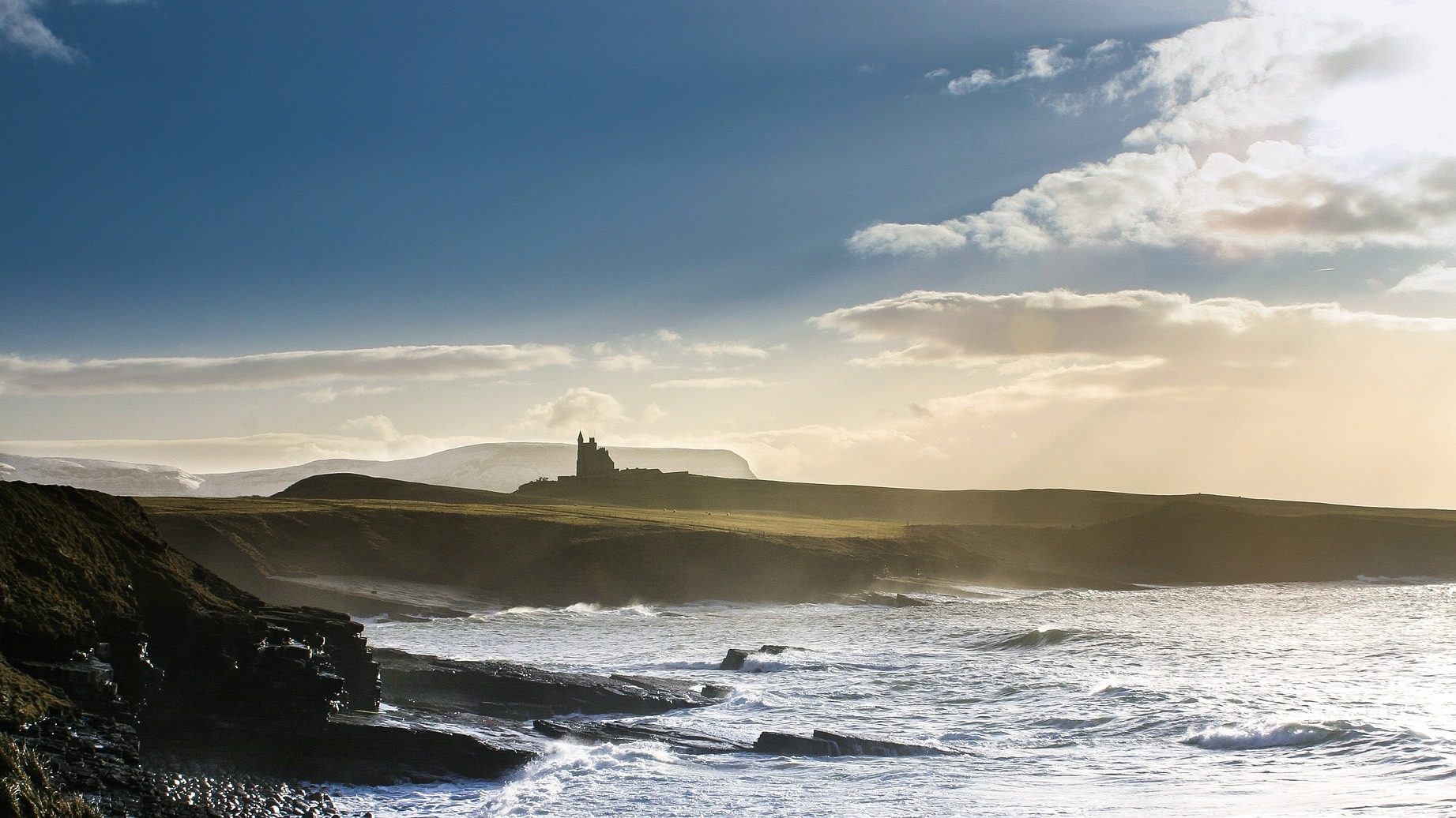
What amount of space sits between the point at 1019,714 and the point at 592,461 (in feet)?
395

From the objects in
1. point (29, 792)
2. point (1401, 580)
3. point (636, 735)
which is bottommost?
point (1401, 580)

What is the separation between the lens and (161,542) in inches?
805

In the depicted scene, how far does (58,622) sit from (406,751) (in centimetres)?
577

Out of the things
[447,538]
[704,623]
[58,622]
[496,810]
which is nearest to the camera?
[58,622]

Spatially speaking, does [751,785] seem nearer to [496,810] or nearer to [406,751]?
[496,810]

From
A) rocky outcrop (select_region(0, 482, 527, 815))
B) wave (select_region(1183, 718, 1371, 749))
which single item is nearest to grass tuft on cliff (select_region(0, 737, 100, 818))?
rocky outcrop (select_region(0, 482, 527, 815))

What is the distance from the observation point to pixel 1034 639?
40.7m

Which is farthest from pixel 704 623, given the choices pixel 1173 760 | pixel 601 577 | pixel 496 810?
pixel 496 810

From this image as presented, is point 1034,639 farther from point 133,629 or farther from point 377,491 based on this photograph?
point 377,491

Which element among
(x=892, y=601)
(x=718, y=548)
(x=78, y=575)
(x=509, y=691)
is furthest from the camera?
(x=718, y=548)

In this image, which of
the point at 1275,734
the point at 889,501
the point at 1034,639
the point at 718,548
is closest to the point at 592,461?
the point at 889,501

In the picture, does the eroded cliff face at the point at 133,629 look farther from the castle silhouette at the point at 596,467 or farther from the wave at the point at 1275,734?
the castle silhouette at the point at 596,467

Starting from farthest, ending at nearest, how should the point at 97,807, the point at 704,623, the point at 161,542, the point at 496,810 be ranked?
the point at 704,623 < the point at 161,542 < the point at 496,810 < the point at 97,807

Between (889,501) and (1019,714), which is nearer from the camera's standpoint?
(1019,714)
